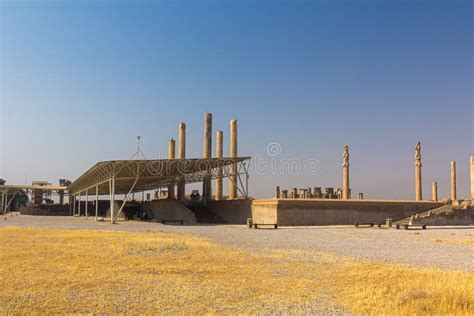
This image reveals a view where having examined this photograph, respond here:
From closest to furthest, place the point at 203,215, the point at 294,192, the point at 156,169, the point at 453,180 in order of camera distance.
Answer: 1. the point at 156,169
2. the point at 203,215
3. the point at 453,180
4. the point at 294,192

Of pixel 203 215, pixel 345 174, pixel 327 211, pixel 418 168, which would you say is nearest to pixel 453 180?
pixel 418 168

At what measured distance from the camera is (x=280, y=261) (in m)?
15.1

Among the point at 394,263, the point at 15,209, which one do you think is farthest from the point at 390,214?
the point at 15,209

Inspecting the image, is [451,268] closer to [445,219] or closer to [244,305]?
[244,305]

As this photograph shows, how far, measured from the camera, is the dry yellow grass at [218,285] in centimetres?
878

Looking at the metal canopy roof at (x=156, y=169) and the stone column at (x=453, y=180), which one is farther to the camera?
the stone column at (x=453, y=180)

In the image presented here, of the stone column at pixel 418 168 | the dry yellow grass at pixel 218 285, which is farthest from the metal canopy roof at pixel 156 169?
the dry yellow grass at pixel 218 285

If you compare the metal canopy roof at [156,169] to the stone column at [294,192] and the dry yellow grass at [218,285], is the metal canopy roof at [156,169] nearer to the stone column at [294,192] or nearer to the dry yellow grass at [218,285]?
the stone column at [294,192]

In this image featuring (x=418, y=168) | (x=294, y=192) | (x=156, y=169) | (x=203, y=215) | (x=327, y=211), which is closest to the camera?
(x=327, y=211)

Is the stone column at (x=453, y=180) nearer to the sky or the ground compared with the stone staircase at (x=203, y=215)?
nearer to the sky

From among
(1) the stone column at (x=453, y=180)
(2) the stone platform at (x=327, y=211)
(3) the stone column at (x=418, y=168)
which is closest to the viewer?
(2) the stone platform at (x=327, y=211)

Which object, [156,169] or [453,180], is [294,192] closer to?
[453,180]

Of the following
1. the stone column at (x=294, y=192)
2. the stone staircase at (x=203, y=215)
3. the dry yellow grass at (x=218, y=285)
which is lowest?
the stone staircase at (x=203, y=215)

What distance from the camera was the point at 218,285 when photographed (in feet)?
35.2
